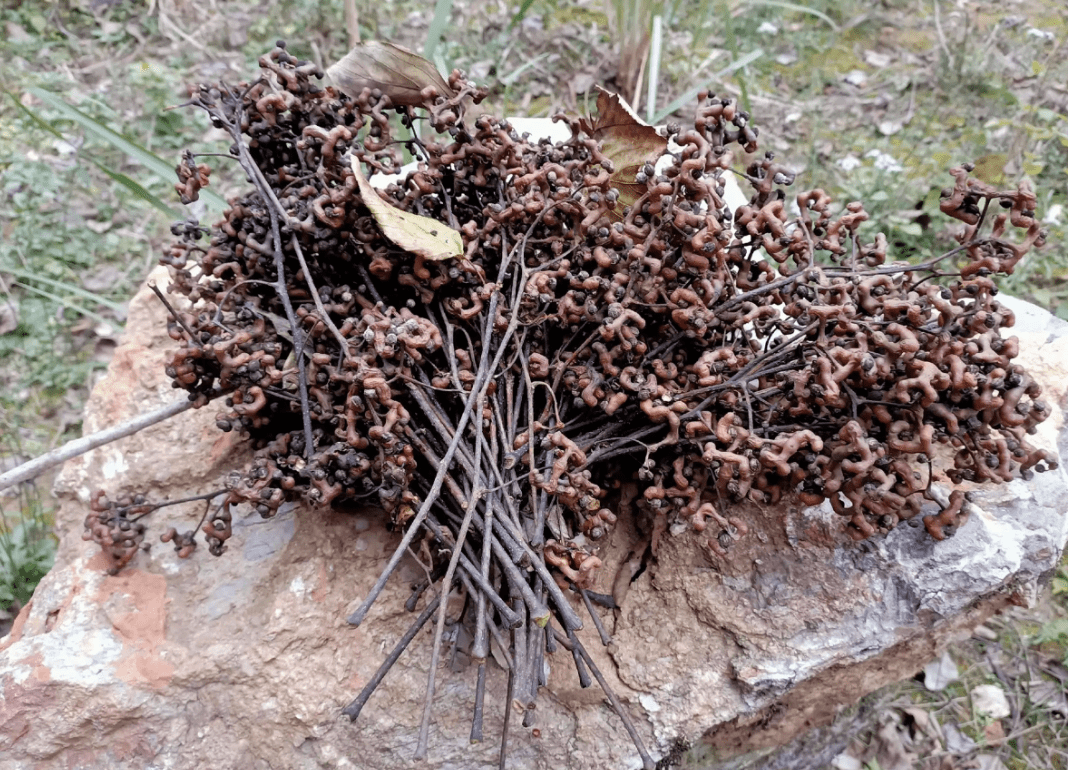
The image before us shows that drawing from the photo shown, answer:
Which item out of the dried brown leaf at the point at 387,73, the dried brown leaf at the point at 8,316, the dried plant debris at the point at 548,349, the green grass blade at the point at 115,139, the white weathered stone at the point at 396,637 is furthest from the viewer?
the dried brown leaf at the point at 8,316

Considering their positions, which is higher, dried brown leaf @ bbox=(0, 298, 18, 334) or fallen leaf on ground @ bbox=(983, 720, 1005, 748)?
dried brown leaf @ bbox=(0, 298, 18, 334)

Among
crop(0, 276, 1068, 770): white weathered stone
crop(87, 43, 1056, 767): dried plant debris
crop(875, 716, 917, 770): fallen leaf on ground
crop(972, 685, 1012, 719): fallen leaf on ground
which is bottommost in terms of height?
crop(875, 716, 917, 770): fallen leaf on ground

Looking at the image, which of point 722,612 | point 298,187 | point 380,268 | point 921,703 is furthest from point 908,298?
point 921,703

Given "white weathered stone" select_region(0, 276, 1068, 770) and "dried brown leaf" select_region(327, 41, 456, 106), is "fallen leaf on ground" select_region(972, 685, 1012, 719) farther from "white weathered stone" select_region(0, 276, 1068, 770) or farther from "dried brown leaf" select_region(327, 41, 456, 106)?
"dried brown leaf" select_region(327, 41, 456, 106)

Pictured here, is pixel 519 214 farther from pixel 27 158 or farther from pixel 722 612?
pixel 27 158

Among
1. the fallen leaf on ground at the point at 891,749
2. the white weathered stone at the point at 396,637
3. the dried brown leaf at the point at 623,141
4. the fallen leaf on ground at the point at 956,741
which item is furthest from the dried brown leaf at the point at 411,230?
the fallen leaf on ground at the point at 956,741

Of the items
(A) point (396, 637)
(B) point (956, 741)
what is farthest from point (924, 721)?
(A) point (396, 637)

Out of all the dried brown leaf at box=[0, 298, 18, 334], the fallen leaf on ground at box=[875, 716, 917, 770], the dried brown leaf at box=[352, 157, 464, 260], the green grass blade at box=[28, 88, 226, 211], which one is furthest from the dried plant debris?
the dried brown leaf at box=[0, 298, 18, 334]

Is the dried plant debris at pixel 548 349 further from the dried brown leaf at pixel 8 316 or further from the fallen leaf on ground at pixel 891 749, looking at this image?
the dried brown leaf at pixel 8 316
